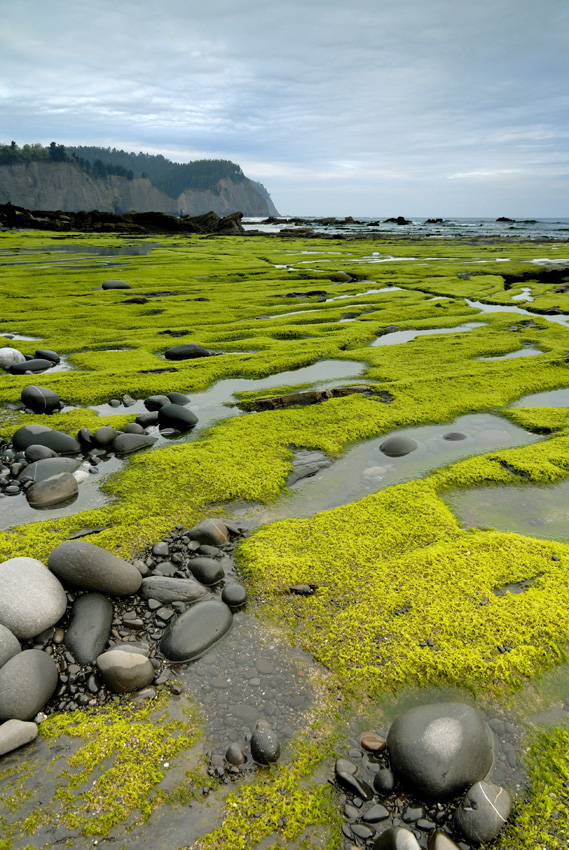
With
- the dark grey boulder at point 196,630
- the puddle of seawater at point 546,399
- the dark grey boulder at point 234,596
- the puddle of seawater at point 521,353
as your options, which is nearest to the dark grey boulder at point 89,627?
the dark grey boulder at point 196,630

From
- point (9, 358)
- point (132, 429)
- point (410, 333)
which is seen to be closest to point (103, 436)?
point (132, 429)

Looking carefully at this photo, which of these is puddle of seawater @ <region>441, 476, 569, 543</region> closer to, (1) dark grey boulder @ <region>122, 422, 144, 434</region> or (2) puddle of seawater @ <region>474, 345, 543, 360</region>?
(1) dark grey boulder @ <region>122, 422, 144, 434</region>

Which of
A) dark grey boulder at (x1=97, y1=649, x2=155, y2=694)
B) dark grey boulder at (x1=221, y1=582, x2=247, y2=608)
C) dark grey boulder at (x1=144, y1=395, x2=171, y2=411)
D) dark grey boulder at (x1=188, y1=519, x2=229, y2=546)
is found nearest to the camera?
dark grey boulder at (x1=97, y1=649, x2=155, y2=694)

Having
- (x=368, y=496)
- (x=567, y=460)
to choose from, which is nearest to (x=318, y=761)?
(x=368, y=496)

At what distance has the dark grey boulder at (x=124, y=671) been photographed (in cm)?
440

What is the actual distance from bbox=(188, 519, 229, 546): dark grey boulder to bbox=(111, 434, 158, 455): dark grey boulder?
342cm

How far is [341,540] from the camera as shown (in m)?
6.51

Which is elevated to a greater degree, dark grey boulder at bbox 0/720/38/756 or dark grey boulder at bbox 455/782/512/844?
dark grey boulder at bbox 455/782/512/844

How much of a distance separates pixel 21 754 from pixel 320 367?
13049 millimetres

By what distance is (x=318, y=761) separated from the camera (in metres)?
3.81

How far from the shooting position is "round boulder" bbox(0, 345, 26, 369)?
47.7 feet

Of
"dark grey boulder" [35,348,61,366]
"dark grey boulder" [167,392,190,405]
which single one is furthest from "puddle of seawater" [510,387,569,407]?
"dark grey boulder" [35,348,61,366]

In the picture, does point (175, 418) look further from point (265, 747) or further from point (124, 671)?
point (265, 747)

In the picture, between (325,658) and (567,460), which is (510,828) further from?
(567,460)
